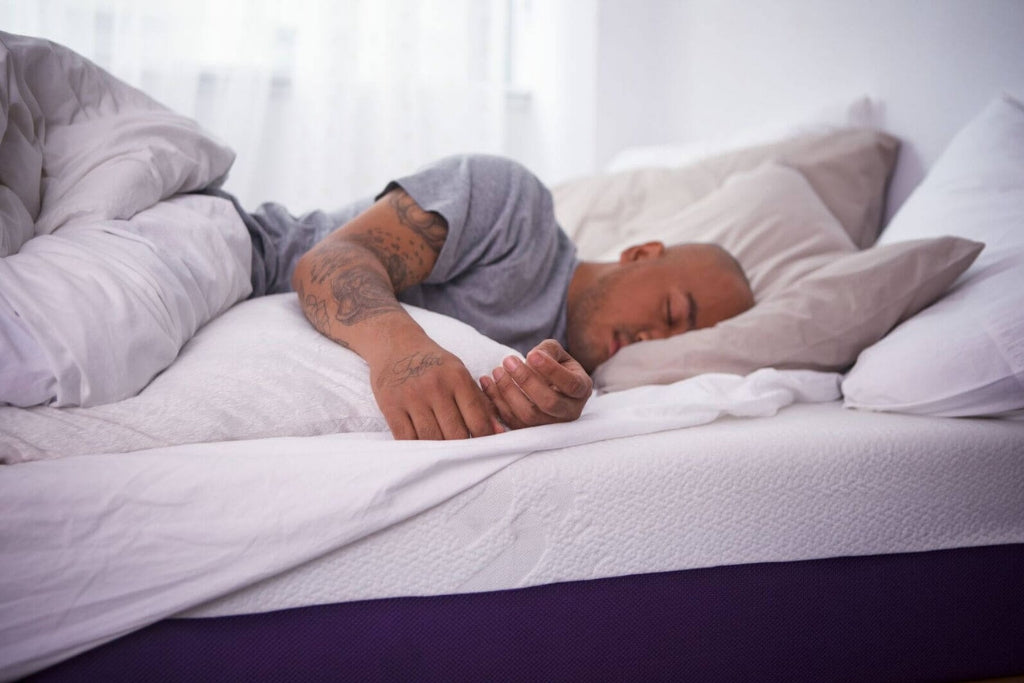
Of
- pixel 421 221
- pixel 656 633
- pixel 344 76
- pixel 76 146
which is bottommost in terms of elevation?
pixel 656 633

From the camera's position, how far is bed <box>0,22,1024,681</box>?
0.71m

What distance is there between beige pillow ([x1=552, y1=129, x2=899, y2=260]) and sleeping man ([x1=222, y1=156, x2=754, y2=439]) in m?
0.34

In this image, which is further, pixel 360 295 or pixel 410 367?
pixel 360 295

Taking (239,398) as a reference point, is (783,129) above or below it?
above

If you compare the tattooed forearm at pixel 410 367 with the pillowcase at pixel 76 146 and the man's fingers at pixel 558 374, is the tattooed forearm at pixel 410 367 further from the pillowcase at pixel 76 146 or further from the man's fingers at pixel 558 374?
the pillowcase at pixel 76 146

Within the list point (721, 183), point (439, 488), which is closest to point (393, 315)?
point (439, 488)

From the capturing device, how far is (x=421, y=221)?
3.86 ft

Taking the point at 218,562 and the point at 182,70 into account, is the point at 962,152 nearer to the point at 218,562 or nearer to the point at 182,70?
the point at 218,562

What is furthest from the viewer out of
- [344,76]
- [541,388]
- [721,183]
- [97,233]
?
[344,76]

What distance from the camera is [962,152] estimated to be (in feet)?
4.60

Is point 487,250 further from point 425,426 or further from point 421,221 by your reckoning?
point 425,426

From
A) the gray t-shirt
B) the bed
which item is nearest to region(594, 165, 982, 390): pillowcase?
the bed

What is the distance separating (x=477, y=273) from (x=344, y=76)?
70.5 inches

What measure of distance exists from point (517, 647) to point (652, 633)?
0.49ft
